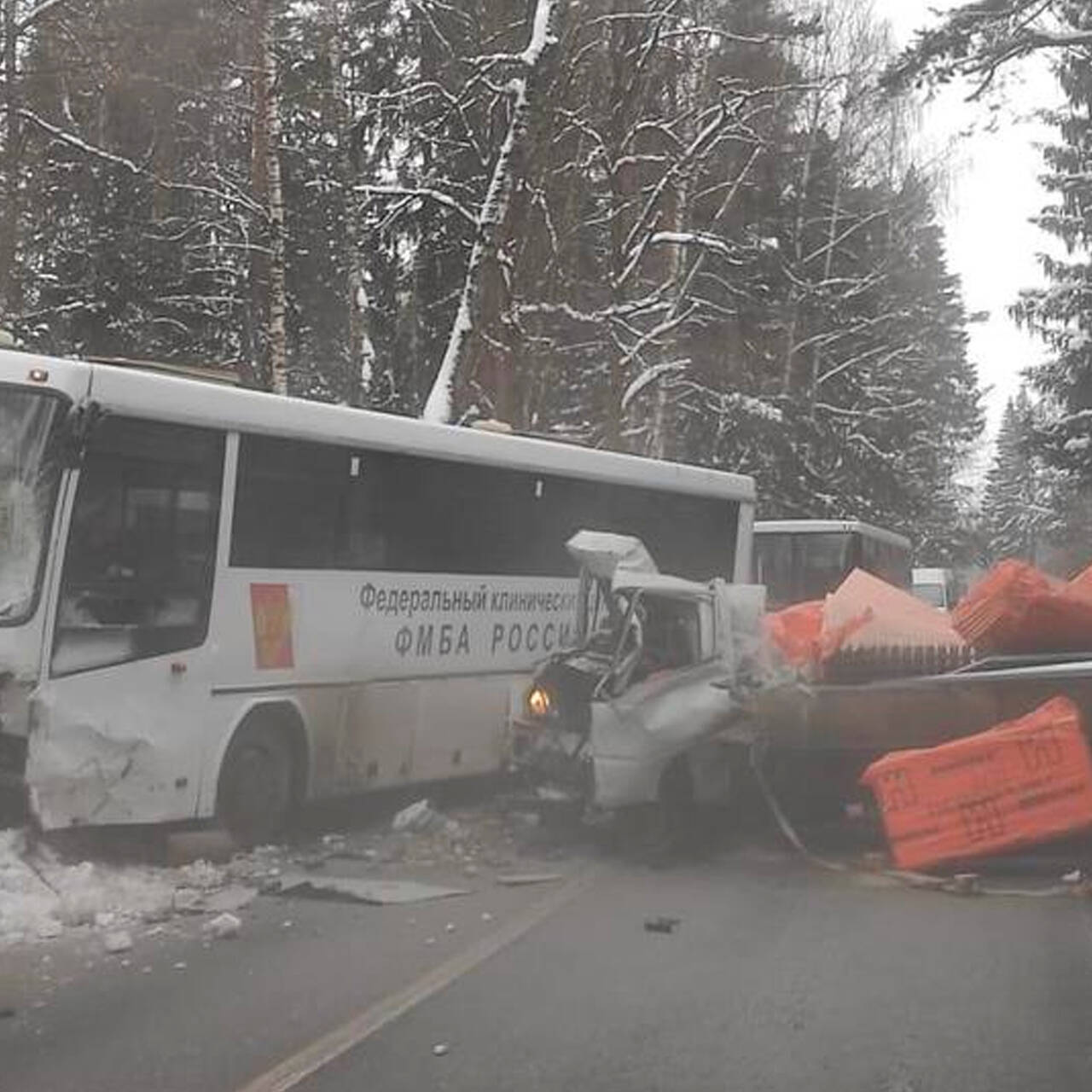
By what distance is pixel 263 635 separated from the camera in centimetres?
1012

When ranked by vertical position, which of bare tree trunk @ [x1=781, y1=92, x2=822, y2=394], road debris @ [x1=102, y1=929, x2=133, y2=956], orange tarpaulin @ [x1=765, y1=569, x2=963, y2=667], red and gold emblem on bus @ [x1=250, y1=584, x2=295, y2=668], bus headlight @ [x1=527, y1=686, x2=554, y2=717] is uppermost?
bare tree trunk @ [x1=781, y1=92, x2=822, y2=394]

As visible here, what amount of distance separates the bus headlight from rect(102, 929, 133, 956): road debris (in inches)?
142

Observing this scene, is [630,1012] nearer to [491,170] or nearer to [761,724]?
[761,724]

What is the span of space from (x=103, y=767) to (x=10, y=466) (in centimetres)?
181

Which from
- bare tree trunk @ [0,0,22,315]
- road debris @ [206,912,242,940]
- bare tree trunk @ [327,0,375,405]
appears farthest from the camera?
bare tree trunk @ [327,0,375,405]

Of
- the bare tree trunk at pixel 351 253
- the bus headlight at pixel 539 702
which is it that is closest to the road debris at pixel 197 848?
the bus headlight at pixel 539 702

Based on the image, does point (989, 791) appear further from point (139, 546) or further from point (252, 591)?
point (139, 546)

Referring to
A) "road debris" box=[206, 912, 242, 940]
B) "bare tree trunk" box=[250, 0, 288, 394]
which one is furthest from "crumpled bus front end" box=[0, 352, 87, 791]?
"bare tree trunk" box=[250, 0, 288, 394]

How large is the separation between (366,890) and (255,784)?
5.30 feet

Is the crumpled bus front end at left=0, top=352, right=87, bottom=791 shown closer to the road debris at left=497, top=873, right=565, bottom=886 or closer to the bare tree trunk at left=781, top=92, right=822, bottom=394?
the road debris at left=497, top=873, right=565, bottom=886

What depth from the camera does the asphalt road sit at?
542 cm

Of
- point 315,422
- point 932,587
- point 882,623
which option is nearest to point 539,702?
point 882,623

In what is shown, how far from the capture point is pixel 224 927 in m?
7.69

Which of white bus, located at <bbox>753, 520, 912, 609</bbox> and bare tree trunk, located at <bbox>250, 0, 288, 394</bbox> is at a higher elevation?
bare tree trunk, located at <bbox>250, 0, 288, 394</bbox>
